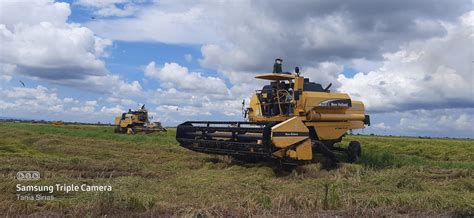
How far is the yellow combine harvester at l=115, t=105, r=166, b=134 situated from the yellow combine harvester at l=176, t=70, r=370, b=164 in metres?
26.4

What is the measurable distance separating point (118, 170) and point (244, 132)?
11.2 ft

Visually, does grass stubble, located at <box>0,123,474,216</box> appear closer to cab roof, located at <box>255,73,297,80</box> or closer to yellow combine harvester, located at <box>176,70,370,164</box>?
yellow combine harvester, located at <box>176,70,370,164</box>

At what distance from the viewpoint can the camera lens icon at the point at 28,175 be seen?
8211 millimetres

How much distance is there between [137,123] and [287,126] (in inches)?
1261

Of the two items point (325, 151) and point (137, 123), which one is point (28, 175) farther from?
point (137, 123)

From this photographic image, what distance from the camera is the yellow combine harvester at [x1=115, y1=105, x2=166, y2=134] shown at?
4025 cm

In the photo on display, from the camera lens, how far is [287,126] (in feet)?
37.0

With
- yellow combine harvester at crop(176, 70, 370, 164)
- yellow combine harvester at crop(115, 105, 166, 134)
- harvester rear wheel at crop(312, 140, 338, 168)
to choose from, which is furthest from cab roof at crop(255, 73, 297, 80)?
yellow combine harvester at crop(115, 105, 166, 134)

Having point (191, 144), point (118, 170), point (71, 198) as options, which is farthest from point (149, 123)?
point (71, 198)

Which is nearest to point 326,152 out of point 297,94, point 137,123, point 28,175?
point 297,94

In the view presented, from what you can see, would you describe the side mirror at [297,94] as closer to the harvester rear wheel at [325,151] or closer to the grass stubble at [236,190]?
the harvester rear wheel at [325,151]

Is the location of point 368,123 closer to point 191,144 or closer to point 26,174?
point 191,144

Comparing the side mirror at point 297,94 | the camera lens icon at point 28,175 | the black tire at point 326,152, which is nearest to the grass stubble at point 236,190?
the camera lens icon at point 28,175

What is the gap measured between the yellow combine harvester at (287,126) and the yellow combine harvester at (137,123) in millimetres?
26447
